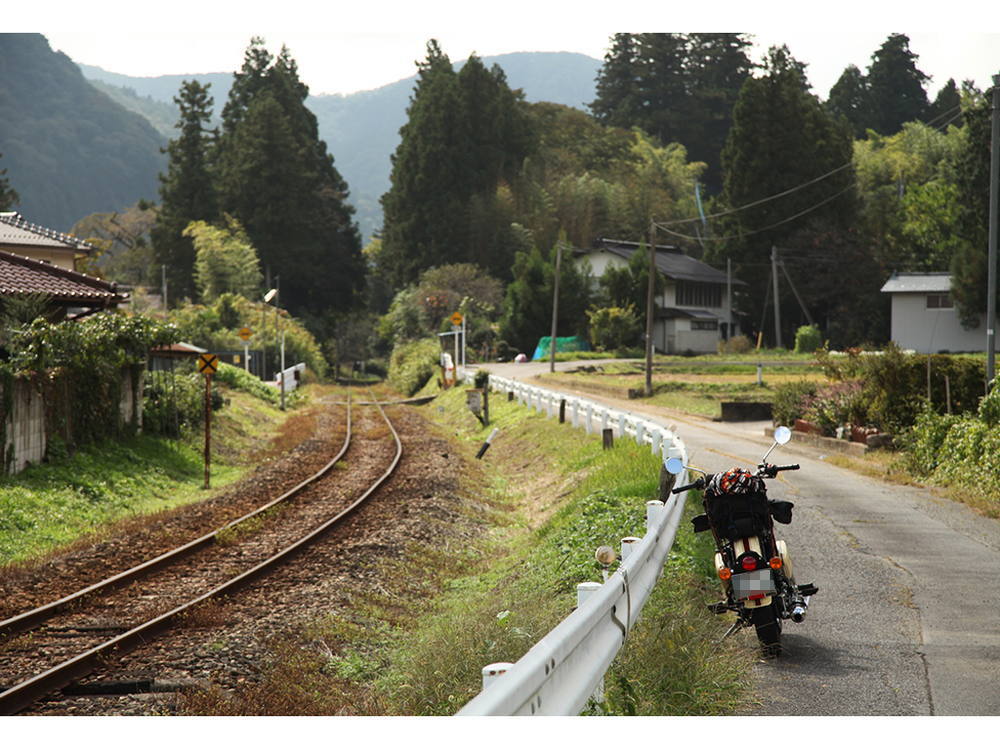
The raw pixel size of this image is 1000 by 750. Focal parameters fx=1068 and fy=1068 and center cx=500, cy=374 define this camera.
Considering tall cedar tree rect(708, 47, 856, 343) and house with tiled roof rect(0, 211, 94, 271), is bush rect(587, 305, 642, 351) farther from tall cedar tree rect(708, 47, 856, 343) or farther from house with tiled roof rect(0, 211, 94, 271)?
house with tiled roof rect(0, 211, 94, 271)

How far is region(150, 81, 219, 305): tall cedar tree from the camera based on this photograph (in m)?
85.9

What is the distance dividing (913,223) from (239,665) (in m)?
62.9

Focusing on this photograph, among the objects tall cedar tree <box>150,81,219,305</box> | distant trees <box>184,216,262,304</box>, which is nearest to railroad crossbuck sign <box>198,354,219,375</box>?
distant trees <box>184,216,262,304</box>

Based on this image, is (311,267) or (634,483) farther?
(311,267)

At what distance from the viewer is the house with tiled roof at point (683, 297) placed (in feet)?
224

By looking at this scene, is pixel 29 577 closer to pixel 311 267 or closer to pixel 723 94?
pixel 311 267

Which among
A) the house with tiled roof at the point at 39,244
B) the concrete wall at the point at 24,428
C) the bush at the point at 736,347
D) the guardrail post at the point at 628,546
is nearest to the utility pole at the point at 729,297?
the bush at the point at 736,347

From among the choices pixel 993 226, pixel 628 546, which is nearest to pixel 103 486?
pixel 628 546

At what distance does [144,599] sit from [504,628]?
216 inches

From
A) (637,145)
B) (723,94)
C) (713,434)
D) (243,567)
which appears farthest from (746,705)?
(723,94)

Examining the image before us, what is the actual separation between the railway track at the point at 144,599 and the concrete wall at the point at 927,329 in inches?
1748

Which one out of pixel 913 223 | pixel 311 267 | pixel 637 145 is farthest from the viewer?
pixel 637 145

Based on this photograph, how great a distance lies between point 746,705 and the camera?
642 centimetres

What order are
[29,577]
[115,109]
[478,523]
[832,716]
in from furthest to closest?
[115,109] < [478,523] < [29,577] < [832,716]
